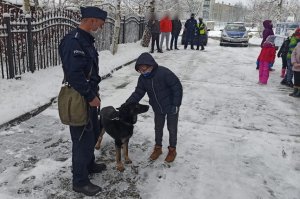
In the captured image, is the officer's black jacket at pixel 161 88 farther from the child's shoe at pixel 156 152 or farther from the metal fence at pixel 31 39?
the metal fence at pixel 31 39

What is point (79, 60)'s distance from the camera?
2.80 m

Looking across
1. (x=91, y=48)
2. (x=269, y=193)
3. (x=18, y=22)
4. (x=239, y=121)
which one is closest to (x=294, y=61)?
(x=239, y=121)

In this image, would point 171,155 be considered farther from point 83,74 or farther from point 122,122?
point 83,74

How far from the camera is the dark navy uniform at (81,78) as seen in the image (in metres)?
2.80

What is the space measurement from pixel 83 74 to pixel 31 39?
5.86m

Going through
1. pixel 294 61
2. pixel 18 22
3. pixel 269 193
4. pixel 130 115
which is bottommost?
pixel 269 193

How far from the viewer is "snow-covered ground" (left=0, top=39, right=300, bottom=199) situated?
11.7ft

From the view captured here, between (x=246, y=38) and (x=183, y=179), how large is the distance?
715 inches

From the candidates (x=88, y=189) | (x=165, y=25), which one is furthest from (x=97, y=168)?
(x=165, y=25)

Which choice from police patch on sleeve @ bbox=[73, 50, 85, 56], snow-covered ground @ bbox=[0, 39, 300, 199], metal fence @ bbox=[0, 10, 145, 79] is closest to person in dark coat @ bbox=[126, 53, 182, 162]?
snow-covered ground @ bbox=[0, 39, 300, 199]

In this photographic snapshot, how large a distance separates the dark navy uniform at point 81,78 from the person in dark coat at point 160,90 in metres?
0.78

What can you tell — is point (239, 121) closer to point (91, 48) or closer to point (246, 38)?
point (91, 48)

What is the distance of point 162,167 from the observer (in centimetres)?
412

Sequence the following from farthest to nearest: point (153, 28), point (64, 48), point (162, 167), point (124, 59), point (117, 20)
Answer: point (153, 28)
point (117, 20)
point (124, 59)
point (162, 167)
point (64, 48)
